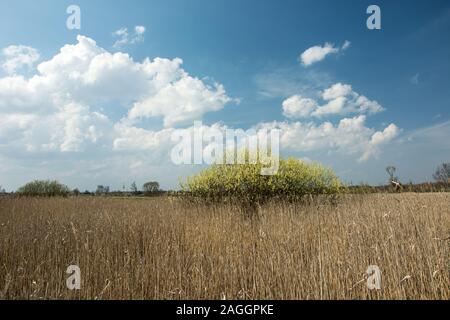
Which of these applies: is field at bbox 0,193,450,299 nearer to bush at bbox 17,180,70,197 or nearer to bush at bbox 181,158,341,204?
bush at bbox 181,158,341,204

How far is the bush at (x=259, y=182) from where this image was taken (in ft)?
31.4

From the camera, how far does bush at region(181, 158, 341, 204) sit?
9.58 m

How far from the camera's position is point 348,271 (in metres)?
4.19

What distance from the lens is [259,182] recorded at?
9578 mm

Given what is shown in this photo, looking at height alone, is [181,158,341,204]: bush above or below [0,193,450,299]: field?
above

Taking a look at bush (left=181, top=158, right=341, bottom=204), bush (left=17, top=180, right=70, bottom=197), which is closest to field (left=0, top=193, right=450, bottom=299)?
bush (left=181, top=158, right=341, bottom=204)

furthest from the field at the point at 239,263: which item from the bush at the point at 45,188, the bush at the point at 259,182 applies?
the bush at the point at 45,188

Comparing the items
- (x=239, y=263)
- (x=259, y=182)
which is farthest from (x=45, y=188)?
(x=239, y=263)

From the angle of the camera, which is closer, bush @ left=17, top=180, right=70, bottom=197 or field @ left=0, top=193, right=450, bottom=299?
field @ left=0, top=193, right=450, bottom=299

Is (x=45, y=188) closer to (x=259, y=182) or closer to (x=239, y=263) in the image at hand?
(x=259, y=182)
